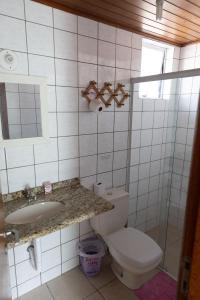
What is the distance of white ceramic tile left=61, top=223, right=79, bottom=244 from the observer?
1.90 meters

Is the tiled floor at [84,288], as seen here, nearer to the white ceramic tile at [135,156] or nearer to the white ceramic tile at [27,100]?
the white ceramic tile at [135,156]

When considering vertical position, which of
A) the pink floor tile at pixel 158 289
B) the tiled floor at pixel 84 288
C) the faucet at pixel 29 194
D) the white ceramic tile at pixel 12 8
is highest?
the white ceramic tile at pixel 12 8

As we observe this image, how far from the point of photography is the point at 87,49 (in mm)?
1724

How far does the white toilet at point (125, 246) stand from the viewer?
1613 mm

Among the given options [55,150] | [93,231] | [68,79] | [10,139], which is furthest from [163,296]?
[68,79]

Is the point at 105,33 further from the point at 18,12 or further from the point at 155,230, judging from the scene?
the point at 155,230

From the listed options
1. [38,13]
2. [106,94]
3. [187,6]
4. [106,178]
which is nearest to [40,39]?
[38,13]

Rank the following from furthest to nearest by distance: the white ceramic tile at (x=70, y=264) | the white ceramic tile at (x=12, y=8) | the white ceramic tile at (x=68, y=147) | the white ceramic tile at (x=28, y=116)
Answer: the white ceramic tile at (x=70, y=264) < the white ceramic tile at (x=68, y=147) < the white ceramic tile at (x=28, y=116) < the white ceramic tile at (x=12, y=8)

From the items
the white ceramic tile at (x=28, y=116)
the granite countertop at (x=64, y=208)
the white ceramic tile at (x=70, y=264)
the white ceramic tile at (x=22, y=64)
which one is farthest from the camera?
the white ceramic tile at (x=70, y=264)

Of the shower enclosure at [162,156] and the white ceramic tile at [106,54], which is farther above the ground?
the white ceramic tile at [106,54]

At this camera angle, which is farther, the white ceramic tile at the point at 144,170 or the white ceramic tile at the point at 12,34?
the white ceramic tile at the point at 144,170

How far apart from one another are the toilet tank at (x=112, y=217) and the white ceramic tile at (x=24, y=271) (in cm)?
63

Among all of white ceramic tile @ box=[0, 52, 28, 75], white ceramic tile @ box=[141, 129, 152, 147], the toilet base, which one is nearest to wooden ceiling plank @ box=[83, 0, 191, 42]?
white ceramic tile @ box=[0, 52, 28, 75]

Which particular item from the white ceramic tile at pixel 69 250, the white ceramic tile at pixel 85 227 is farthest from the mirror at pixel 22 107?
the white ceramic tile at pixel 69 250
